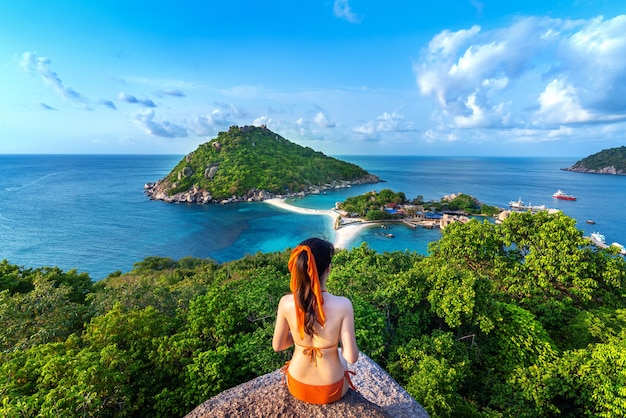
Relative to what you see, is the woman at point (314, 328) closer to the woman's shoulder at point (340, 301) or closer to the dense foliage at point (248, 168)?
the woman's shoulder at point (340, 301)

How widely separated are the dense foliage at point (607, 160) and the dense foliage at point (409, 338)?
177871mm

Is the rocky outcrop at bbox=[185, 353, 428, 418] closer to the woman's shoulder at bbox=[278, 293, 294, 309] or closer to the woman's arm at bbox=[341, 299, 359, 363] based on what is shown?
the woman's arm at bbox=[341, 299, 359, 363]

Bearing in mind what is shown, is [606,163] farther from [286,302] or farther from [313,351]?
[286,302]

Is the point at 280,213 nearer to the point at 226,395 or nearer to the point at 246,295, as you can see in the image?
the point at 246,295

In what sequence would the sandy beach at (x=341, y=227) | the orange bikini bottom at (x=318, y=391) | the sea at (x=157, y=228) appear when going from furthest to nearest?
the sandy beach at (x=341, y=227) → the sea at (x=157, y=228) → the orange bikini bottom at (x=318, y=391)

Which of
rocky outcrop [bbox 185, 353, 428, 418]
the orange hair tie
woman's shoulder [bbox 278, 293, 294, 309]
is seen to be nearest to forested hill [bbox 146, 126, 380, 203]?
rocky outcrop [bbox 185, 353, 428, 418]

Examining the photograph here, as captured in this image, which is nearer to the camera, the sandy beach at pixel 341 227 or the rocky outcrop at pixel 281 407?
the rocky outcrop at pixel 281 407

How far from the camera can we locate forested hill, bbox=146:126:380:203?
74.9 metres

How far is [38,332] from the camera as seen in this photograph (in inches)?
346

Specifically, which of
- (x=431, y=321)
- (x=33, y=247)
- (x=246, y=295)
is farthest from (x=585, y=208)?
(x=33, y=247)

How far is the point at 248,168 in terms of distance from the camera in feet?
281

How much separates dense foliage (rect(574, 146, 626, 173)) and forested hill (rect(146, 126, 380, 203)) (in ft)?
397

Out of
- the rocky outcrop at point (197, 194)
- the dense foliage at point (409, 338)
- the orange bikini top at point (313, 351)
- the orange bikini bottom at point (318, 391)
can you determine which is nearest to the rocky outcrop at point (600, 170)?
the rocky outcrop at point (197, 194)

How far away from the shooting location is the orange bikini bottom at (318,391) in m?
3.13
